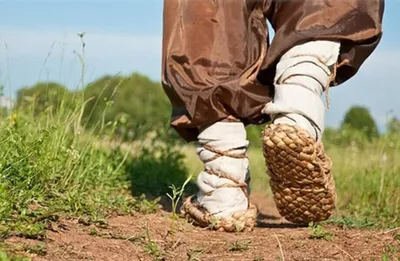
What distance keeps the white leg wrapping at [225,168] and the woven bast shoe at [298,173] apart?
0.66 feet

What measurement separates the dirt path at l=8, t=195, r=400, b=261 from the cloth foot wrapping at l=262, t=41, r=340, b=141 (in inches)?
14.8

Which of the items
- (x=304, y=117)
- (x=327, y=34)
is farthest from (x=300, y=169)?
(x=327, y=34)

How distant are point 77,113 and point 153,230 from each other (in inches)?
44.7

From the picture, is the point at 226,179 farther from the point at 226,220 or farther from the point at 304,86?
the point at 304,86

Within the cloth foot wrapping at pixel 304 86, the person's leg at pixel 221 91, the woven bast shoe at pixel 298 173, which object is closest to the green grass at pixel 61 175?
the person's leg at pixel 221 91

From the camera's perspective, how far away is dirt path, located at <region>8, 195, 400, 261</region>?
7.50 feet

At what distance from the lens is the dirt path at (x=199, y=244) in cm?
229

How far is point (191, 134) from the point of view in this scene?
311 cm

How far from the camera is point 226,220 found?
9.47 ft

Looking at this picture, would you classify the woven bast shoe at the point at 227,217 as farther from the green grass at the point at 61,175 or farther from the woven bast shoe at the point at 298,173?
the green grass at the point at 61,175

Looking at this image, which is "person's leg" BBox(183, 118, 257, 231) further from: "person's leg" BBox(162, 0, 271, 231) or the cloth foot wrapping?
the cloth foot wrapping

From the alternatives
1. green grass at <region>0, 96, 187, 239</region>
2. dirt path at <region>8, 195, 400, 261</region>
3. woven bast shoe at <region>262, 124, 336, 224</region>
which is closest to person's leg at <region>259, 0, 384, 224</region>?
woven bast shoe at <region>262, 124, 336, 224</region>

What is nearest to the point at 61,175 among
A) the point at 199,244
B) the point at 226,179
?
the point at 226,179

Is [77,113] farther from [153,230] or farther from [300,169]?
[300,169]
